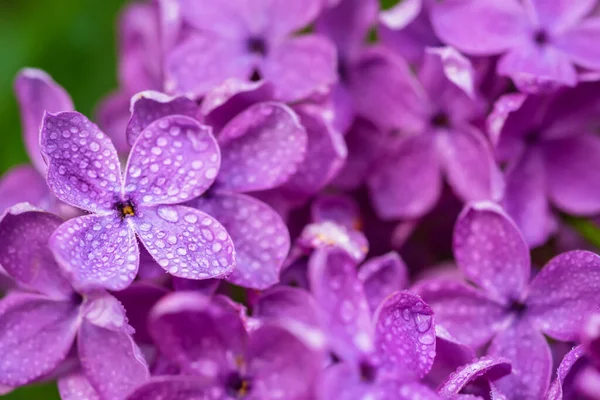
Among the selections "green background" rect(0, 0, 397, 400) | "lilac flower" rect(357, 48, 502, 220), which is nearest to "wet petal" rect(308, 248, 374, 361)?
"lilac flower" rect(357, 48, 502, 220)

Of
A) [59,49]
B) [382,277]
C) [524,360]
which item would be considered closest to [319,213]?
[382,277]

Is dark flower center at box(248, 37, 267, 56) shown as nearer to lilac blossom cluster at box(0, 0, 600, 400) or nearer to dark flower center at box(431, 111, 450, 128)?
lilac blossom cluster at box(0, 0, 600, 400)

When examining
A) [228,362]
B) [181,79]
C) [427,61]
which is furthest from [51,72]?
[228,362]

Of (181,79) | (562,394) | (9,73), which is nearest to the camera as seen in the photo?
(562,394)

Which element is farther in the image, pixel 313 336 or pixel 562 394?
pixel 562 394

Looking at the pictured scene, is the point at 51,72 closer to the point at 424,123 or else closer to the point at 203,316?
the point at 424,123

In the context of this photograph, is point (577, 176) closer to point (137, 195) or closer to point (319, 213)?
point (319, 213)
